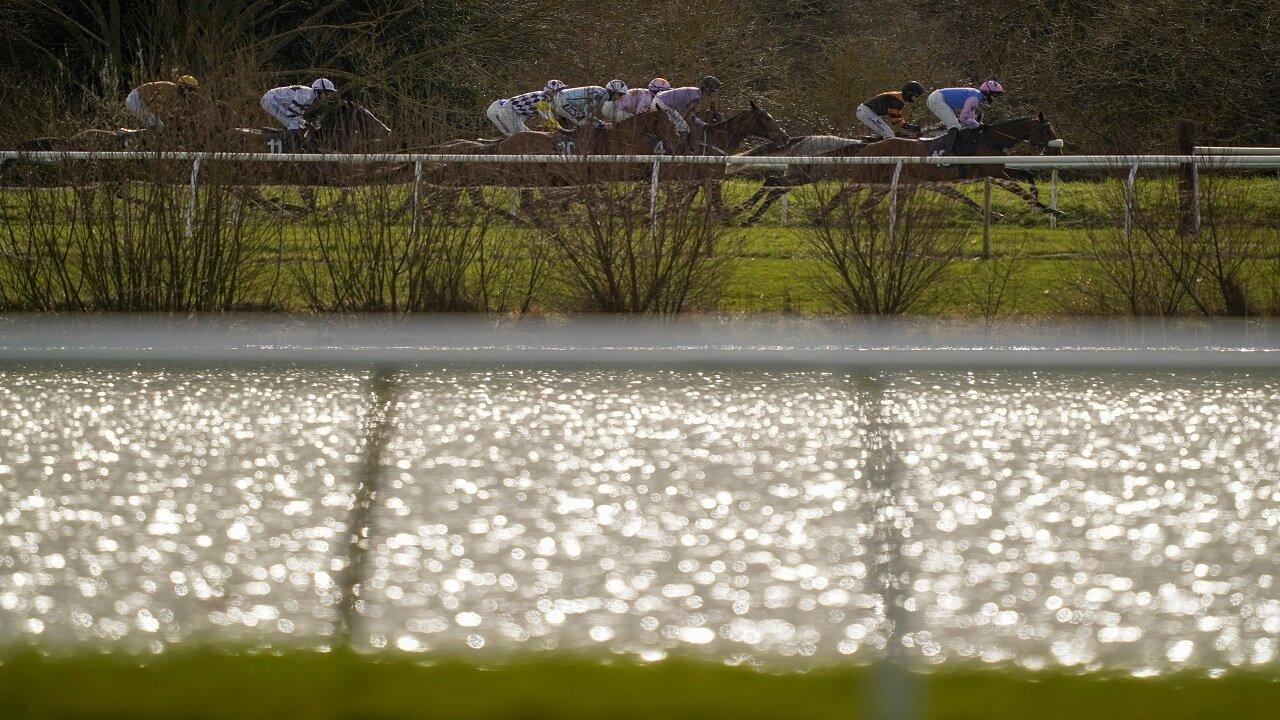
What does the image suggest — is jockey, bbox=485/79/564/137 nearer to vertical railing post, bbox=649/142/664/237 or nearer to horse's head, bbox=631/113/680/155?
horse's head, bbox=631/113/680/155

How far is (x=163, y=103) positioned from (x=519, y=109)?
9.33m

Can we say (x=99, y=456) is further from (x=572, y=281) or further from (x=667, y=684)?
(x=572, y=281)

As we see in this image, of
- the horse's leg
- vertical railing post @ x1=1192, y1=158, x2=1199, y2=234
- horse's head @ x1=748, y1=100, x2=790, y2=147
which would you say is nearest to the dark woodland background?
horse's head @ x1=748, y1=100, x2=790, y2=147

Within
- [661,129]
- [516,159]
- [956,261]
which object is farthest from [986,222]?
[516,159]

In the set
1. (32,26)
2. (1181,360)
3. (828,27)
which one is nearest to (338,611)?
(1181,360)

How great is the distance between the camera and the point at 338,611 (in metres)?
1.68

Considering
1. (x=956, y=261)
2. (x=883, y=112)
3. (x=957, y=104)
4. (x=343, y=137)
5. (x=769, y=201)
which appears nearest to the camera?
(x=343, y=137)

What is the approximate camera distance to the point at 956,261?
29.7 ft

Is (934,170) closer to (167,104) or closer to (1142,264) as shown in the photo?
(1142,264)

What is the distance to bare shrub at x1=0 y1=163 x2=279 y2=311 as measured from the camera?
8359 millimetres

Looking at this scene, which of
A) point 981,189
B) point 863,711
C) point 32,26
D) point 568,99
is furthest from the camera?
point 32,26

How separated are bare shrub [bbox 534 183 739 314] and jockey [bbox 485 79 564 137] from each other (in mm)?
8353

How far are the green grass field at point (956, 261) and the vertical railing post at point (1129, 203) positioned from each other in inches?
2.2

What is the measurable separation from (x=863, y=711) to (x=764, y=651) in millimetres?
129
